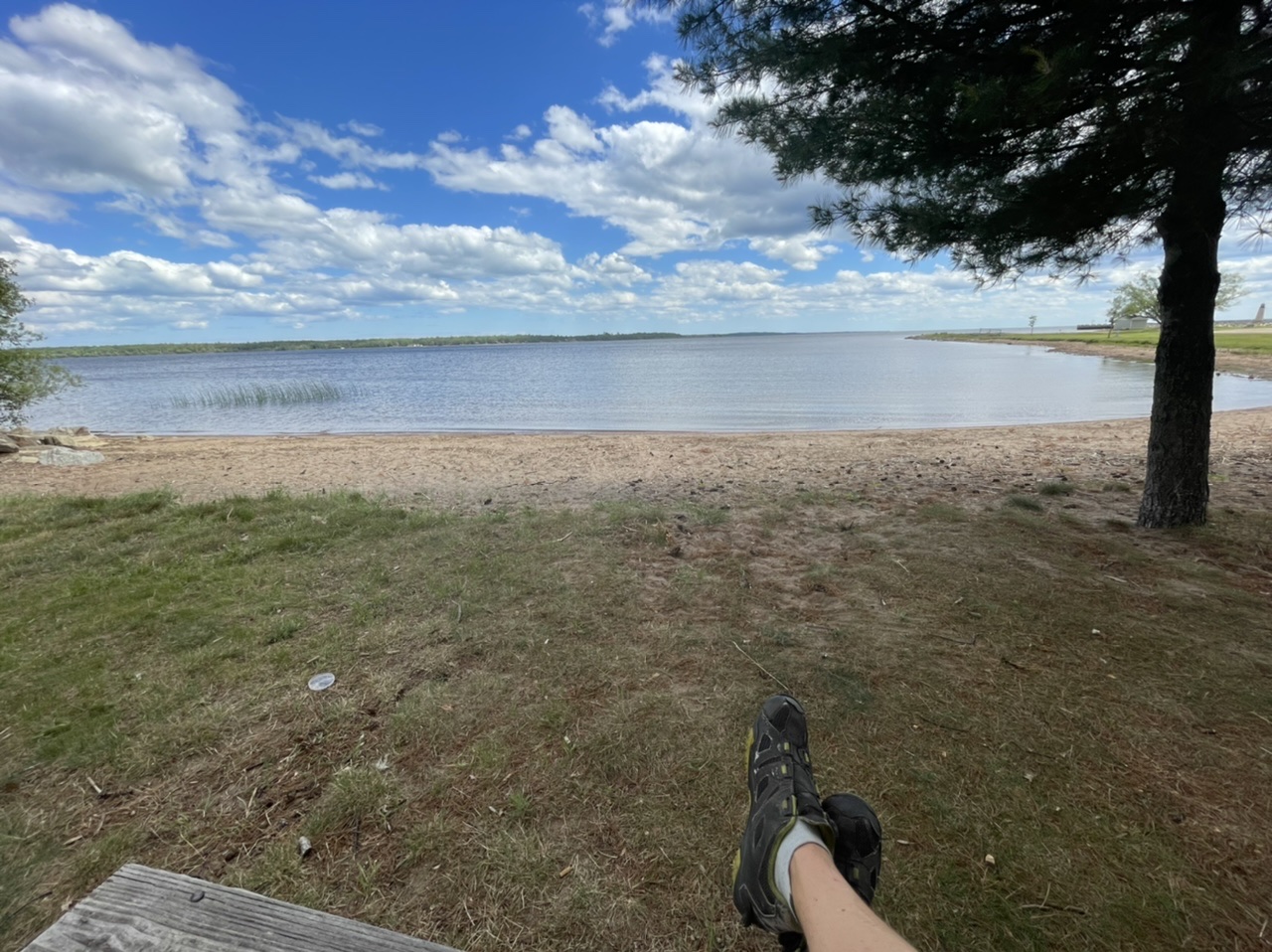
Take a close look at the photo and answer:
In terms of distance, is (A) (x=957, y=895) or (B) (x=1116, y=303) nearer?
(A) (x=957, y=895)

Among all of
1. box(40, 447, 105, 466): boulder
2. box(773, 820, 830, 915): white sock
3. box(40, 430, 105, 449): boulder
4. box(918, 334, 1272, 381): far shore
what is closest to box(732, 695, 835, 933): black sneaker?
box(773, 820, 830, 915): white sock

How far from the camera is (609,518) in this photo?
17.5ft

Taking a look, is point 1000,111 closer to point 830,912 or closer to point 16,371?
point 830,912

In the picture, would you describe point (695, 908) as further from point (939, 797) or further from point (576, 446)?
point (576, 446)

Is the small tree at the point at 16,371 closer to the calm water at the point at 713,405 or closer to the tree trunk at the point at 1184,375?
the calm water at the point at 713,405

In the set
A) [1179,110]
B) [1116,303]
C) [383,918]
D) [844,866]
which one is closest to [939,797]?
[844,866]

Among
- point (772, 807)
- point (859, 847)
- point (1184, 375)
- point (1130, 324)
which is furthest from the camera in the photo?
point (1130, 324)

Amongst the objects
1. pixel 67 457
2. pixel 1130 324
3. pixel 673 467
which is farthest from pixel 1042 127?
pixel 1130 324

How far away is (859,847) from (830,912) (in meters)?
0.28

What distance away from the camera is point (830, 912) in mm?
1475

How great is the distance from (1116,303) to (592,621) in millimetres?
75691

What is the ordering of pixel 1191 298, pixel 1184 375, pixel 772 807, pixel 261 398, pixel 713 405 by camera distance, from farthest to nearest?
pixel 261 398 → pixel 713 405 → pixel 1184 375 → pixel 1191 298 → pixel 772 807

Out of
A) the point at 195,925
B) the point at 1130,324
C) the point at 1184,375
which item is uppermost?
the point at 1130,324

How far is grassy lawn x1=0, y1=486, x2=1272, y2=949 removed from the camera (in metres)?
1.76
